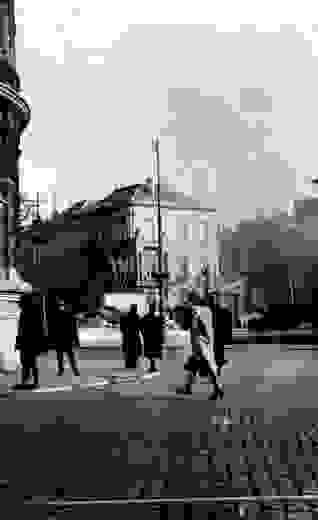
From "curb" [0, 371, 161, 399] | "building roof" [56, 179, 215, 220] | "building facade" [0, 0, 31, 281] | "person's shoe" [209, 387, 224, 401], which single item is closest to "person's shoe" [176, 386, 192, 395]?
"person's shoe" [209, 387, 224, 401]

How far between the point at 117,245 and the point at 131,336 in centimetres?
5466

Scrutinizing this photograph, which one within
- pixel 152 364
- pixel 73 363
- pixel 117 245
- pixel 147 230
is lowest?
pixel 152 364

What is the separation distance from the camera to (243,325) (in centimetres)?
6638

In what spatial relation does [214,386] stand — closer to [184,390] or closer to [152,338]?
[184,390]

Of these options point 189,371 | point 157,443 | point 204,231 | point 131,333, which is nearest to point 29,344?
point 131,333

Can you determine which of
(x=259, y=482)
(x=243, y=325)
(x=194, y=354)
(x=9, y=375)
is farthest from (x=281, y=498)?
(x=243, y=325)

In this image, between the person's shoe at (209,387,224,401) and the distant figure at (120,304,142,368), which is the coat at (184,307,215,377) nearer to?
the person's shoe at (209,387,224,401)

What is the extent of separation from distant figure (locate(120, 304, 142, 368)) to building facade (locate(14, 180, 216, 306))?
41.3 meters

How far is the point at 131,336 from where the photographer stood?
24172 millimetres

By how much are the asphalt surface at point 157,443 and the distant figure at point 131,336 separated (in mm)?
4894

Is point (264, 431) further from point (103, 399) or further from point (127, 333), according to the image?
point (127, 333)

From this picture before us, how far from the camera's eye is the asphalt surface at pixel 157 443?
23.8ft

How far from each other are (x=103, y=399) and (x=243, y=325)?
50.8m

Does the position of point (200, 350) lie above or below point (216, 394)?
above
